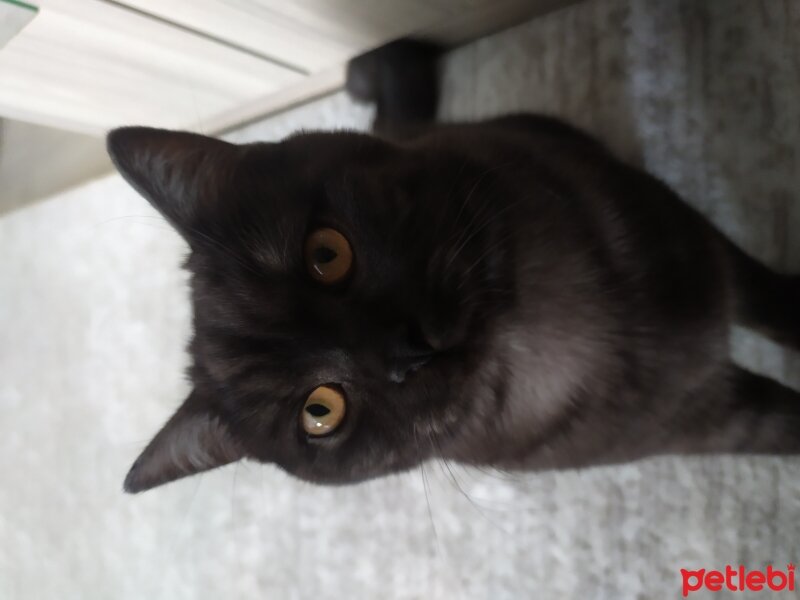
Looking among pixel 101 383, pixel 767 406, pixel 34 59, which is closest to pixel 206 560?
pixel 101 383

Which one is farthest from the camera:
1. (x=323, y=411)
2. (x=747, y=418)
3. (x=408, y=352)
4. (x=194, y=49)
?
(x=194, y=49)

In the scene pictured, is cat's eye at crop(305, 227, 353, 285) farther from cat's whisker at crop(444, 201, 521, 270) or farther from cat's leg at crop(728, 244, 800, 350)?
cat's leg at crop(728, 244, 800, 350)

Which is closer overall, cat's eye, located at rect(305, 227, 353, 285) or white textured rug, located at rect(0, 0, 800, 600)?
cat's eye, located at rect(305, 227, 353, 285)

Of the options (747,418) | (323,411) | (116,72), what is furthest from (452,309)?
(116,72)

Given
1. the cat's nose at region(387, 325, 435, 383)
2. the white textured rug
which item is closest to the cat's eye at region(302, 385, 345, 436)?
the cat's nose at region(387, 325, 435, 383)

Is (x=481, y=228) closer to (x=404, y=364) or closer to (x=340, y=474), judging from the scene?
(x=404, y=364)

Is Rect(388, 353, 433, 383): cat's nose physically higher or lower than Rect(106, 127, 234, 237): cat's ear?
lower
